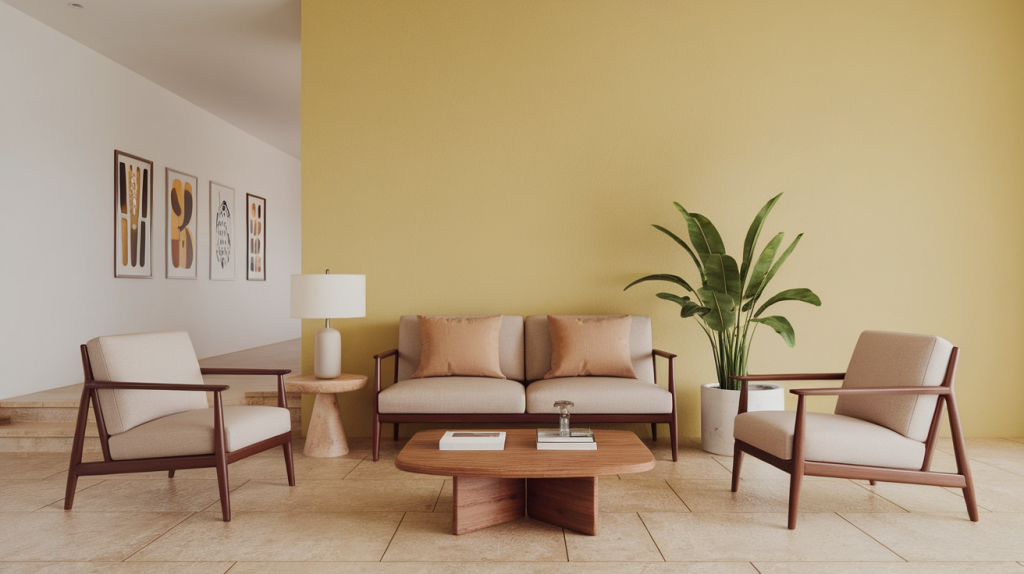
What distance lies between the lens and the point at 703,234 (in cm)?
425

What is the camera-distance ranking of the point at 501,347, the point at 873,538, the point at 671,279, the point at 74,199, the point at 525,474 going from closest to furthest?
the point at 525,474
the point at 873,538
the point at 671,279
the point at 501,347
the point at 74,199

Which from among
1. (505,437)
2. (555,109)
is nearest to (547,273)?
(555,109)

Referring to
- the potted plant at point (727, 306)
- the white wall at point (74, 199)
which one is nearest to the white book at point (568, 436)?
the potted plant at point (727, 306)

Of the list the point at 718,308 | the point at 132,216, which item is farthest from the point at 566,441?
the point at 132,216

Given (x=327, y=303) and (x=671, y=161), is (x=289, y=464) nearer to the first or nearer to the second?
(x=327, y=303)

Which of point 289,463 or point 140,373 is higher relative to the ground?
point 140,373

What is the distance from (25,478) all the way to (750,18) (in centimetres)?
553

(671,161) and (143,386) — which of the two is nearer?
(143,386)

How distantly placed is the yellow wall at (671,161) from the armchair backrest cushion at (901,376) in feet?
4.68

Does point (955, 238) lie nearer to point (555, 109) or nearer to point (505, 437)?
point (555, 109)

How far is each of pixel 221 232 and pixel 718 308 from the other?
20.8 ft

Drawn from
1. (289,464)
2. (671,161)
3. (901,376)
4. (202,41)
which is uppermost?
(202,41)

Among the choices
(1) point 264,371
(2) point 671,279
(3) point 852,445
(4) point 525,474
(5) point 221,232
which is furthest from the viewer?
(5) point 221,232

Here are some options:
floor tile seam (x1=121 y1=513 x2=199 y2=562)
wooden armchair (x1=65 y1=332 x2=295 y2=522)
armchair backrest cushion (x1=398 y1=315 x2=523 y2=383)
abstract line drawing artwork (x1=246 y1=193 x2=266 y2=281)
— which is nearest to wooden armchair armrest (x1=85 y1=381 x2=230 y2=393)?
wooden armchair (x1=65 y1=332 x2=295 y2=522)
